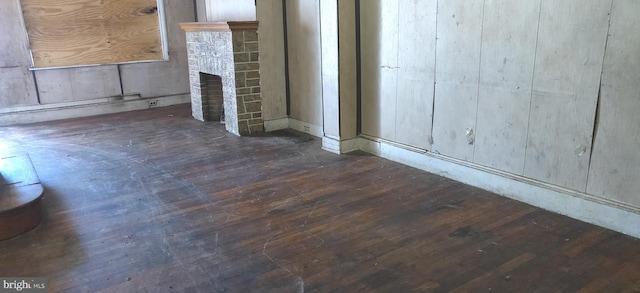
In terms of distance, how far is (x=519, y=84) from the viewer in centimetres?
329

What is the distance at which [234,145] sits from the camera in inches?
203

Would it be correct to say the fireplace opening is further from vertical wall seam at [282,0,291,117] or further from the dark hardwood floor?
the dark hardwood floor

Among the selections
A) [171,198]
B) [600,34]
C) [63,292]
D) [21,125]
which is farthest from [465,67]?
[21,125]

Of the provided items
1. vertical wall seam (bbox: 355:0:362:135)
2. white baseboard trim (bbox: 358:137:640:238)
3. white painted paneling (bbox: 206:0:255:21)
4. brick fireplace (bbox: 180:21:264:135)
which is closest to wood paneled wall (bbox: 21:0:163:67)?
white painted paneling (bbox: 206:0:255:21)

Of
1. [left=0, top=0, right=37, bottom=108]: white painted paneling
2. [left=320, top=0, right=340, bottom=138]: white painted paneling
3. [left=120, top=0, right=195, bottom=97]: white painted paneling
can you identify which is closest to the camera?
[left=320, top=0, right=340, bottom=138]: white painted paneling

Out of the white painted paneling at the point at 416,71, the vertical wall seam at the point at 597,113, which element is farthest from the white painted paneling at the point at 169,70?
the vertical wall seam at the point at 597,113

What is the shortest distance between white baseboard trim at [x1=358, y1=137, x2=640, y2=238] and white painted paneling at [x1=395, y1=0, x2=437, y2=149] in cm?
17

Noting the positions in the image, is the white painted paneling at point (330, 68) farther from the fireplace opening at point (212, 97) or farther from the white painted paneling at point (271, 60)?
the fireplace opening at point (212, 97)

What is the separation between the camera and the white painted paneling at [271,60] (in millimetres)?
5465

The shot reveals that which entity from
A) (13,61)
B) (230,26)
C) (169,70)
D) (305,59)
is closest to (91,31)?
(13,61)

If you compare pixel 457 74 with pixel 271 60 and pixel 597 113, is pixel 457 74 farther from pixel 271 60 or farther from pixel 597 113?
pixel 271 60

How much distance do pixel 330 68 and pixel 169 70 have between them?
4006 millimetres

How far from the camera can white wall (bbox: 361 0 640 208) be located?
2809 millimetres

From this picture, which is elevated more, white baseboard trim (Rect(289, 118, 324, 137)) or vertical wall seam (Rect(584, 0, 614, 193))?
vertical wall seam (Rect(584, 0, 614, 193))
